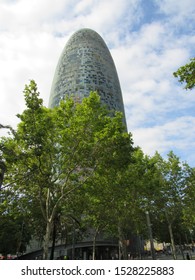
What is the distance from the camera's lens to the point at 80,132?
1653 cm

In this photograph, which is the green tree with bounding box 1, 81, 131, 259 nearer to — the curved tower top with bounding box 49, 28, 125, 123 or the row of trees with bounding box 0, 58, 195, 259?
the row of trees with bounding box 0, 58, 195, 259

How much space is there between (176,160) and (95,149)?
62.7 feet

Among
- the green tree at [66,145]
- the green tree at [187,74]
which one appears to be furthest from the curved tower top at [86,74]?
the green tree at [187,74]

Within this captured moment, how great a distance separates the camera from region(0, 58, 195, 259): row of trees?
15.0m

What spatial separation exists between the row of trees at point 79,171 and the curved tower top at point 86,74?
43.3 meters

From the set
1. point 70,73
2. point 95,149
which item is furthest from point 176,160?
point 70,73

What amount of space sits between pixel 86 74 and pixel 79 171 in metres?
59.0

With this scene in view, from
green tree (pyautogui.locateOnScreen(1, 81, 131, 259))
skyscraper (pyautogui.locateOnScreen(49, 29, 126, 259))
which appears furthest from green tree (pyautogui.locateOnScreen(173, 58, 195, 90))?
skyscraper (pyautogui.locateOnScreen(49, 29, 126, 259))

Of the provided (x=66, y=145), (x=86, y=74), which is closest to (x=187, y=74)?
(x=66, y=145)

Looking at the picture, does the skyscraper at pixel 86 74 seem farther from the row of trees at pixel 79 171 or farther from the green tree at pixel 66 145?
the green tree at pixel 66 145

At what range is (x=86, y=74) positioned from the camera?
7388cm

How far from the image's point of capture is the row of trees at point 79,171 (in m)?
15.0

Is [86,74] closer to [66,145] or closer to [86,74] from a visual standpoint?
[86,74]
